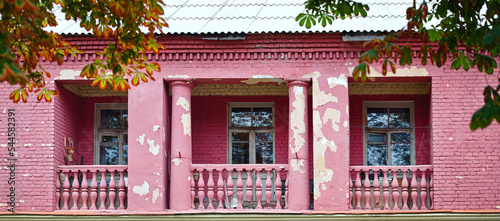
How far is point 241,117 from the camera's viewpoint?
1516cm

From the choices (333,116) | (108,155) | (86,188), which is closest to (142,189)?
(86,188)

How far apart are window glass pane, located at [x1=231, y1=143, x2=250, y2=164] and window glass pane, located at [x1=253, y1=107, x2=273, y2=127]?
461 mm

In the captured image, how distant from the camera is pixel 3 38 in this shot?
26.8 feet

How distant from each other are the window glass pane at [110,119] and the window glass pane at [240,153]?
7.33 ft

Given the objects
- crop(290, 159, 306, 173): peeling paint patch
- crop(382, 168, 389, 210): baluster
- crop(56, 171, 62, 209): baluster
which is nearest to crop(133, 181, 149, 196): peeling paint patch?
crop(56, 171, 62, 209): baluster

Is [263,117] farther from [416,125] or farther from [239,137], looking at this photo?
[416,125]

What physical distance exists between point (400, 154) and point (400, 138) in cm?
29

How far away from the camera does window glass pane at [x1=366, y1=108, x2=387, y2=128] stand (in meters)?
15.0

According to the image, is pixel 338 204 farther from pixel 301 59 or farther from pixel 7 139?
pixel 7 139

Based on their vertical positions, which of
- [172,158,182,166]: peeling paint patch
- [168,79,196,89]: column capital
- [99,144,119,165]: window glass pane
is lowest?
[172,158,182,166]: peeling paint patch

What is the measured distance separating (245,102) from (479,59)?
6.97 metres

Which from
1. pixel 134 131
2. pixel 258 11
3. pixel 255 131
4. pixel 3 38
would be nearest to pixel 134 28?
pixel 3 38

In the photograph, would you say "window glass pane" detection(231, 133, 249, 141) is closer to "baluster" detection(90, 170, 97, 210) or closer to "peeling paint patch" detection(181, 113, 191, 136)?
"peeling paint patch" detection(181, 113, 191, 136)

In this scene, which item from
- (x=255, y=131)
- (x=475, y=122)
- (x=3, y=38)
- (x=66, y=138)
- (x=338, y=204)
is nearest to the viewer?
(x=475, y=122)
